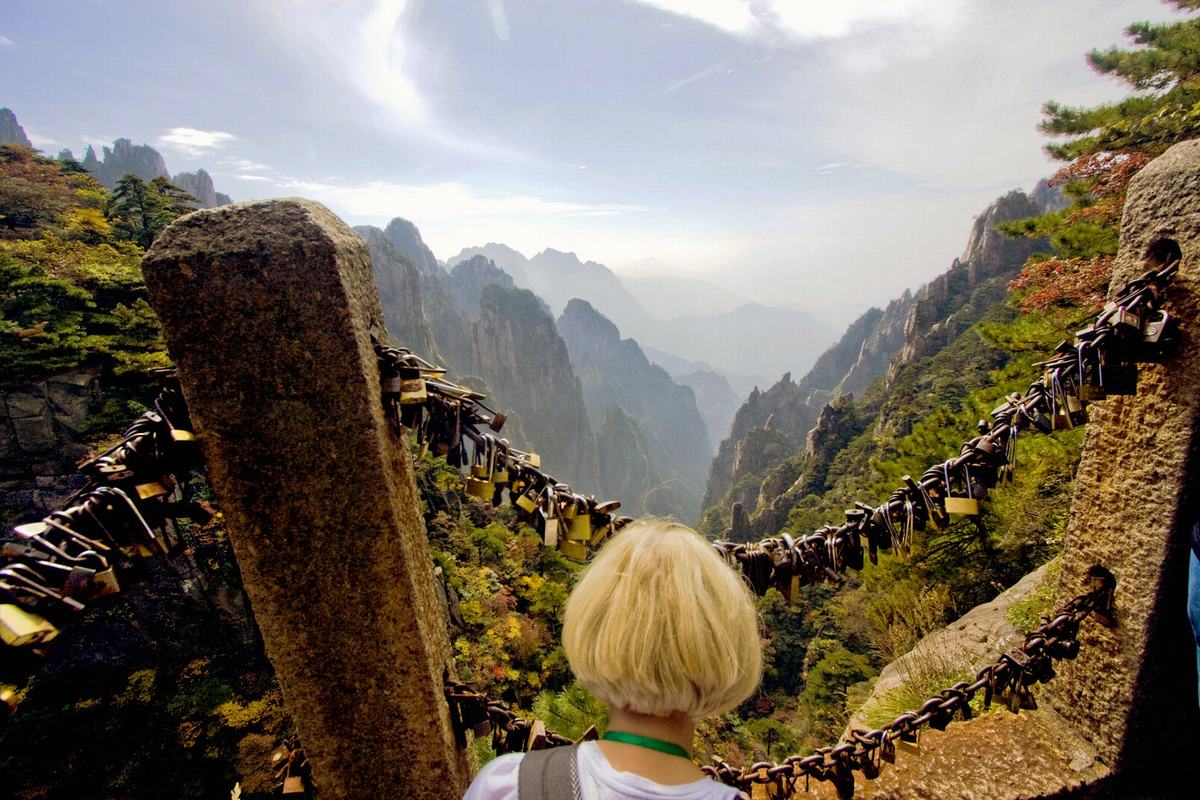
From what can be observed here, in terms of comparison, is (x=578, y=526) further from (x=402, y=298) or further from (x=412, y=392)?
(x=402, y=298)

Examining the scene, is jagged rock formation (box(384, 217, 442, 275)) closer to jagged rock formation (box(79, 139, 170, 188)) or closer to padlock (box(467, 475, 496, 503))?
jagged rock formation (box(79, 139, 170, 188))

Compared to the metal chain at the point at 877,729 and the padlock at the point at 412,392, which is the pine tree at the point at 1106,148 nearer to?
the metal chain at the point at 877,729

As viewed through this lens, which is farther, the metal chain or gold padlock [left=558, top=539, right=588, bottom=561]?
the metal chain

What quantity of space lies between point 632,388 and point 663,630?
182674 mm

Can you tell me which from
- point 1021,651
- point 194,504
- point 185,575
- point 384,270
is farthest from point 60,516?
point 384,270

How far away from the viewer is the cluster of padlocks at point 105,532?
88 centimetres

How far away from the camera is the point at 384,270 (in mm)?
75312

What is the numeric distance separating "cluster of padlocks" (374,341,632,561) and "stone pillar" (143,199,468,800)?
8cm

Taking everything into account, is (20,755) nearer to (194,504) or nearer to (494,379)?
(194,504)

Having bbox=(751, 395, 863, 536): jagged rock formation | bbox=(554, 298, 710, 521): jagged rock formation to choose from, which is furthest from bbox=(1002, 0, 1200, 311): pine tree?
bbox=(554, 298, 710, 521): jagged rock formation

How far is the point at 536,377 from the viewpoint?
10912 cm

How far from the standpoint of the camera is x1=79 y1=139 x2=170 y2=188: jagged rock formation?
244 feet

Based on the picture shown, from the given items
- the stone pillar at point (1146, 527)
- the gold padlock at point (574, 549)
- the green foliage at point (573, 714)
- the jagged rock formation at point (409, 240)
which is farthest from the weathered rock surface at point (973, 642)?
the jagged rock formation at point (409, 240)

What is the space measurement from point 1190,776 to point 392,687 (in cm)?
334
